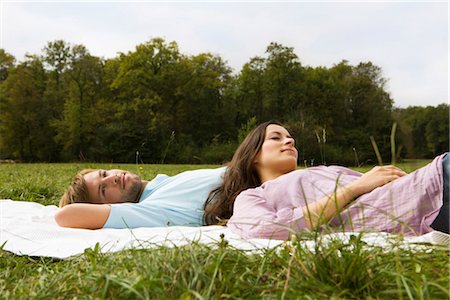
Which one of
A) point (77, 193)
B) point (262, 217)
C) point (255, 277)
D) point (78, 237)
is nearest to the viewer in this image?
point (255, 277)

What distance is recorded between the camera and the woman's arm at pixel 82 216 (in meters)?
3.80

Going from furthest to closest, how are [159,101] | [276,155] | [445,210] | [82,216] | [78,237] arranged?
[159,101], [276,155], [82,216], [78,237], [445,210]

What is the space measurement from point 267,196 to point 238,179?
0.73 metres

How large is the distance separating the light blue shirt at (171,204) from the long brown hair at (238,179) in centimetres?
13

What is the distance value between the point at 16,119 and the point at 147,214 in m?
32.3

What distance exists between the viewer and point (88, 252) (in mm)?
2418

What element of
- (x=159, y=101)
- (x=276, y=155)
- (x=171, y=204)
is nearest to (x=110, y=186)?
(x=171, y=204)

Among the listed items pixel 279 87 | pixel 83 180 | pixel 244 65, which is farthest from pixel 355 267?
pixel 244 65

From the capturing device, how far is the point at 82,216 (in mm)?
3816

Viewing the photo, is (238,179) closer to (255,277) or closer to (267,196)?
(267,196)

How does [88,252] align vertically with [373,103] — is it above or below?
below

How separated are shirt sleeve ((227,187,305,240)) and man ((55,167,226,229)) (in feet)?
2.15

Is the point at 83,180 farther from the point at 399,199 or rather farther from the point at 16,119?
the point at 16,119

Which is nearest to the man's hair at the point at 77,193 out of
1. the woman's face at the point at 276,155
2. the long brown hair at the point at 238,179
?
the long brown hair at the point at 238,179
